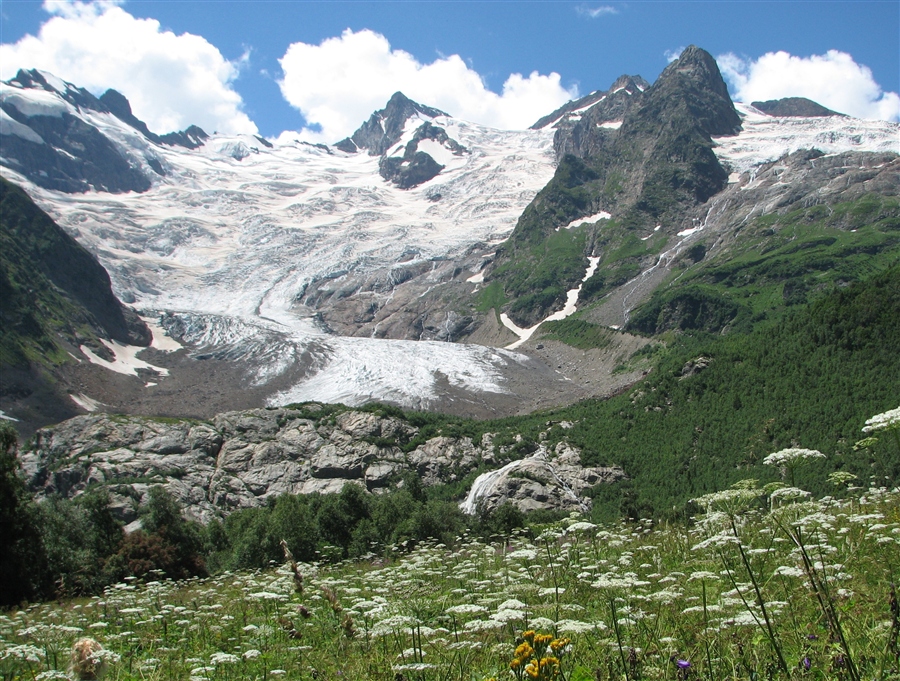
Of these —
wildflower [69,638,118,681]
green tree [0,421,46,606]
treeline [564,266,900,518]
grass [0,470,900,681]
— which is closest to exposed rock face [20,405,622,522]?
treeline [564,266,900,518]

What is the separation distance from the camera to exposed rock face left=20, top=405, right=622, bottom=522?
73.3 m

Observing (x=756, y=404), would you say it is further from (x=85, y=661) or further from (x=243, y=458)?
(x=85, y=661)

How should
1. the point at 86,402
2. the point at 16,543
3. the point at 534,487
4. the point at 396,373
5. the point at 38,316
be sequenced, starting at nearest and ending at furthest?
the point at 16,543, the point at 534,487, the point at 86,402, the point at 396,373, the point at 38,316

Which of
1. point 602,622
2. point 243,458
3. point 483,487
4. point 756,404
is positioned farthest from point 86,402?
point 602,622

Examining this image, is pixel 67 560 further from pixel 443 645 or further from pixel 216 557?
pixel 443 645

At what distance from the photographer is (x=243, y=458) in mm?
84312

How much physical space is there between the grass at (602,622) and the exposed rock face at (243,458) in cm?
5433

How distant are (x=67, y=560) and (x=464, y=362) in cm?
13634

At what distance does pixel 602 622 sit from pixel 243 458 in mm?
84779

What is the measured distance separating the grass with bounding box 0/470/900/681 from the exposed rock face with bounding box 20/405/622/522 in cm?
5433

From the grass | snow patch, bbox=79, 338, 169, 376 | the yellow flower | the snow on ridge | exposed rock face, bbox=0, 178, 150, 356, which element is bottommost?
the grass

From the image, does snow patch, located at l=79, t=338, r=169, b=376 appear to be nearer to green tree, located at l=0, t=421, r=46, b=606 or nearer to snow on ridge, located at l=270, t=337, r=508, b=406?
snow on ridge, located at l=270, t=337, r=508, b=406

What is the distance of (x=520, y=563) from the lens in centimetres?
1133

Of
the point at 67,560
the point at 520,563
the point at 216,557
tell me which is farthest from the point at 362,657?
the point at 216,557
